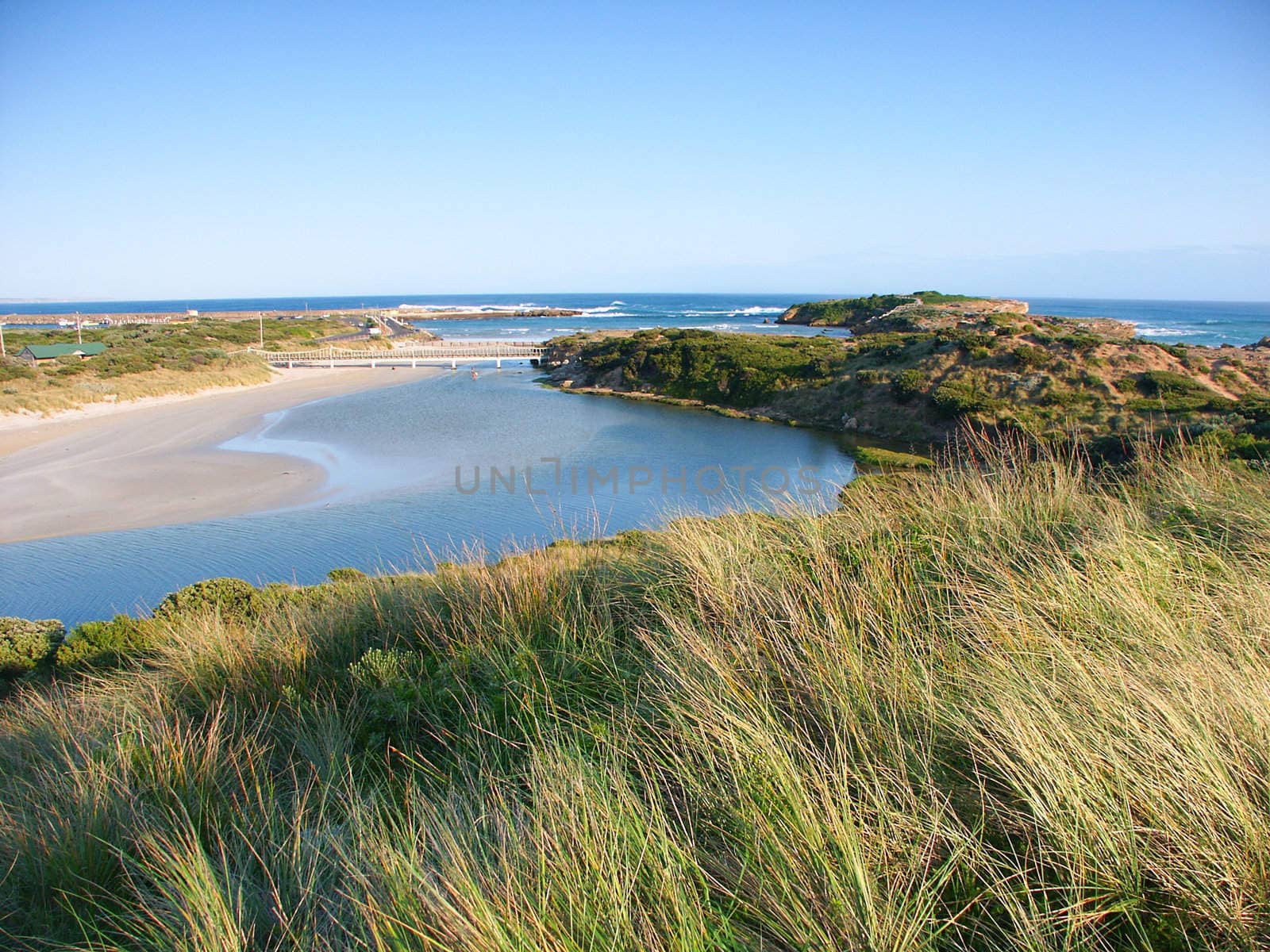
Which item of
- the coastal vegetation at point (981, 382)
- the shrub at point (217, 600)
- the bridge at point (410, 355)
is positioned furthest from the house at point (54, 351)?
the shrub at point (217, 600)

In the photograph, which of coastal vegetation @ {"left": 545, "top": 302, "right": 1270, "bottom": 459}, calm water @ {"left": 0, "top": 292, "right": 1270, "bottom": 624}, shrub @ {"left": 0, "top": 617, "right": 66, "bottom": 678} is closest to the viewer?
shrub @ {"left": 0, "top": 617, "right": 66, "bottom": 678}

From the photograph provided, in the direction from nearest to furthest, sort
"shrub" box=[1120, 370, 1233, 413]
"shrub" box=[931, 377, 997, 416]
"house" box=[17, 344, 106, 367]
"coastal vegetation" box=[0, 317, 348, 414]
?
"shrub" box=[1120, 370, 1233, 413], "shrub" box=[931, 377, 997, 416], "coastal vegetation" box=[0, 317, 348, 414], "house" box=[17, 344, 106, 367]

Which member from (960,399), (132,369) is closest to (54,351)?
(132,369)

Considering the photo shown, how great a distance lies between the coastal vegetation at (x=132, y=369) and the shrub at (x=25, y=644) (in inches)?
1040

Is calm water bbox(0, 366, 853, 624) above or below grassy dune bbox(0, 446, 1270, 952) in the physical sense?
below

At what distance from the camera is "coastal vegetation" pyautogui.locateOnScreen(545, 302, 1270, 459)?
74.6 feet

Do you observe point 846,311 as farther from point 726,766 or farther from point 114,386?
point 726,766

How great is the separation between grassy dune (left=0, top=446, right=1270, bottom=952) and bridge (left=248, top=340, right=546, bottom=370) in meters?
50.6

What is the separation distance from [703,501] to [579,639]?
10.3 m

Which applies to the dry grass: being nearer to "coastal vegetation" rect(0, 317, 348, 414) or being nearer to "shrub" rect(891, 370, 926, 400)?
"coastal vegetation" rect(0, 317, 348, 414)

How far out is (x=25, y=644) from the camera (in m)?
7.39

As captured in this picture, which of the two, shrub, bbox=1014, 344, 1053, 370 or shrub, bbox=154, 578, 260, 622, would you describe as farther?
shrub, bbox=1014, 344, 1053, 370

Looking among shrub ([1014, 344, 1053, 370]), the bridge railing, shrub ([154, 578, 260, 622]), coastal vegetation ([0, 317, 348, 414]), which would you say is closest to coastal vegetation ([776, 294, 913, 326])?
the bridge railing

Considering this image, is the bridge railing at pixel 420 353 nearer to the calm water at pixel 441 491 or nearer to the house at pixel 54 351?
the house at pixel 54 351
